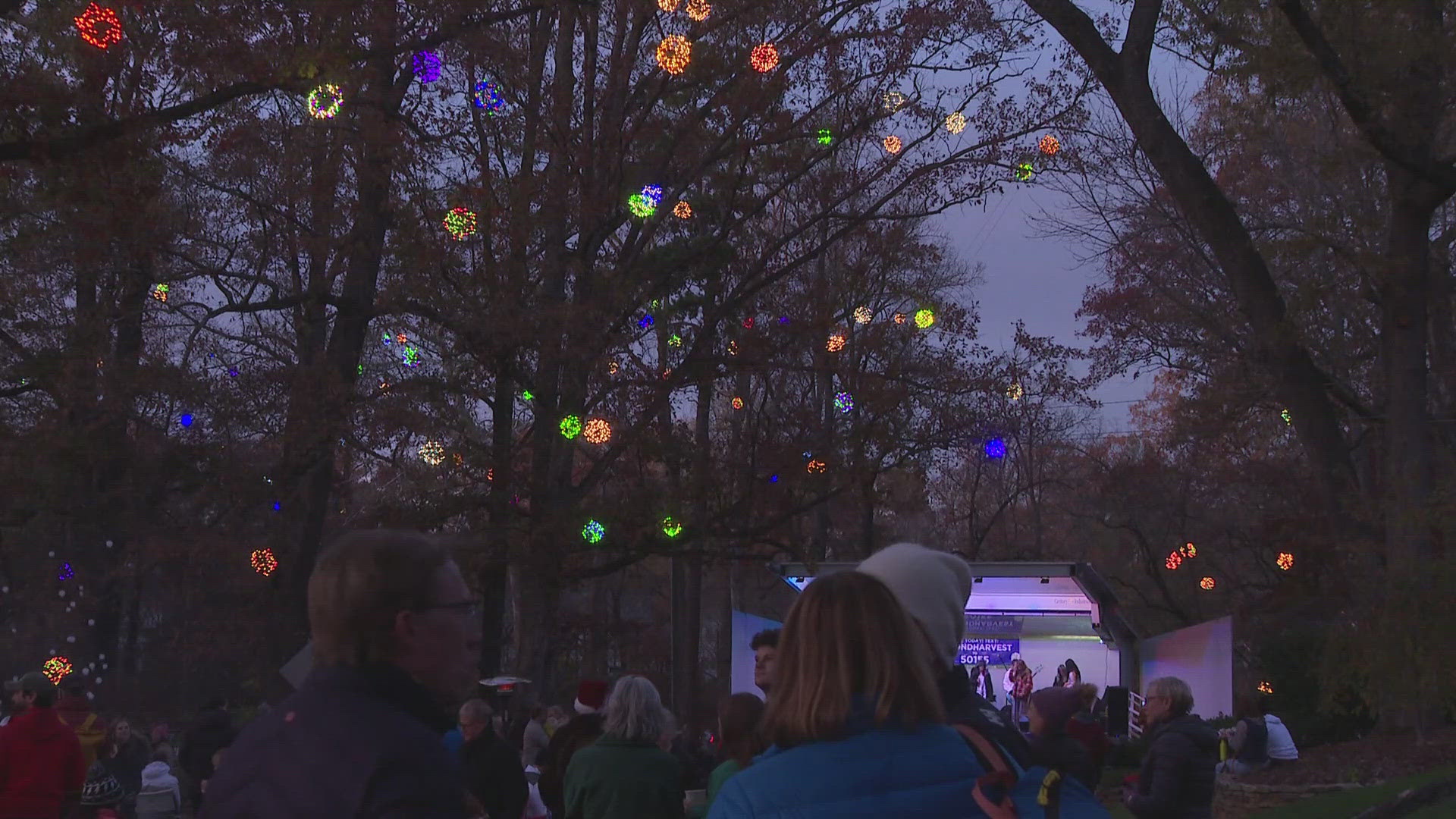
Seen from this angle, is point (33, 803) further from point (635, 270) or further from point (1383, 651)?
point (635, 270)

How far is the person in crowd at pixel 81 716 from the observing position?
8930 mm

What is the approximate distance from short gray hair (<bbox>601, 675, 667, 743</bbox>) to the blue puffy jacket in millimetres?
3551

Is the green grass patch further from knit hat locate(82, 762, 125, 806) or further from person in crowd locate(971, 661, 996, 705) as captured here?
knit hat locate(82, 762, 125, 806)

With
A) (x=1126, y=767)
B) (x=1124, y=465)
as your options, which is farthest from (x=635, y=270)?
(x=1124, y=465)

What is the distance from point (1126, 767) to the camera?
19469 mm

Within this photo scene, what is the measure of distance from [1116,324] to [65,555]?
70.9 ft

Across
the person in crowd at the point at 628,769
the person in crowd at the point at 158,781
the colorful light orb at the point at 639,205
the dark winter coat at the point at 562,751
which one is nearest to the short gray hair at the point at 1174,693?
the person in crowd at the point at 628,769

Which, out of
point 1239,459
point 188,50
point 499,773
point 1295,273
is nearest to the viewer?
point 499,773

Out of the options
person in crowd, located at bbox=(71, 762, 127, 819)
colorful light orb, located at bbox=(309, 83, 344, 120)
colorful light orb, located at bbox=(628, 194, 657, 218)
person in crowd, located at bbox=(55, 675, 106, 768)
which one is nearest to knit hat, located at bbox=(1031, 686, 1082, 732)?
person in crowd, located at bbox=(71, 762, 127, 819)

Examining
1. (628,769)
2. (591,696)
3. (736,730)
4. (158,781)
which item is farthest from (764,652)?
(158,781)

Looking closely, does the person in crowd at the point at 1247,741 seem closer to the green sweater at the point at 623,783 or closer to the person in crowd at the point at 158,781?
the green sweater at the point at 623,783

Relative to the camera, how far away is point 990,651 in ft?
62.5

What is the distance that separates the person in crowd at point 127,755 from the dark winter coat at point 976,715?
9177mm

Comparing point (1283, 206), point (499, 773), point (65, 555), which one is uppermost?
point (1283, 206)
